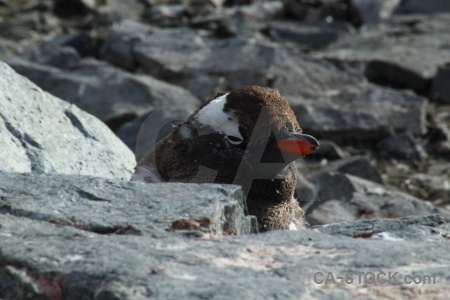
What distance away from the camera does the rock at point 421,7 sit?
14.4 m

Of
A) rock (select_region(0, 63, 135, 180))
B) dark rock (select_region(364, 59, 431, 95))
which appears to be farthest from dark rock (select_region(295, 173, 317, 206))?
dark rock (select_region(364, 59, 431, 95))

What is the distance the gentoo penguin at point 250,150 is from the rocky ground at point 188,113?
1.26ft

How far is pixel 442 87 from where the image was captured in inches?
437

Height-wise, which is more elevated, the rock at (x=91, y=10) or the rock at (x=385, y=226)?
the rock at (x=91, y=10)

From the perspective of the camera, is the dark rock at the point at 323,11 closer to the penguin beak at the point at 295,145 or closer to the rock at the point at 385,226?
the penguin beak at the point at 295,145

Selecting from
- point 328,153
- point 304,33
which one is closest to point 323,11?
point 304,33

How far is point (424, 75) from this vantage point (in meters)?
11.3

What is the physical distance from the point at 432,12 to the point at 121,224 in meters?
11.9

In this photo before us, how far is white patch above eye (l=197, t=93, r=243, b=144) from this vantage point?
4.57 metres

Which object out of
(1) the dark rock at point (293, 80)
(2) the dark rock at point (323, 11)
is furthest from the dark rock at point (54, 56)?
(2) the dark rock at point (323, 11)

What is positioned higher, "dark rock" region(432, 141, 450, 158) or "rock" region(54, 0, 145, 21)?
"rock" region(54, 0, 145, 21)

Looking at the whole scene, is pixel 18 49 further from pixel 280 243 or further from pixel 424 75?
pixel 280 243

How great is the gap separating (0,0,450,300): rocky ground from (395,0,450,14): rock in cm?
3

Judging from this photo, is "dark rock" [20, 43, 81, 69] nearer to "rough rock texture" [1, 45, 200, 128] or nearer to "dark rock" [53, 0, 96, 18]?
"rough rock texture" [1, 45, 200, 128]
